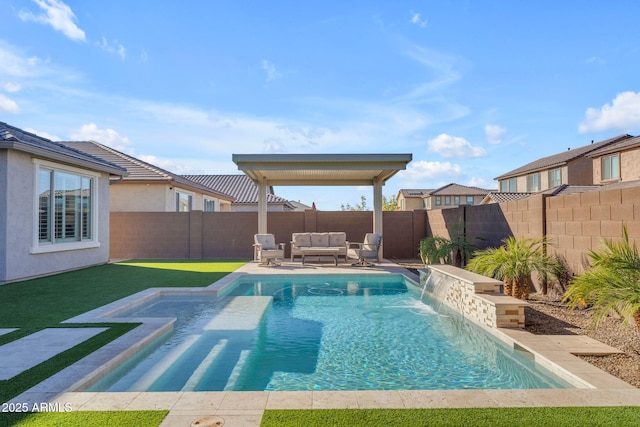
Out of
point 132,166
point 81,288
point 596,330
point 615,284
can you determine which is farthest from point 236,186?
point 615,284

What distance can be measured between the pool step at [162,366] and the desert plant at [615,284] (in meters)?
4.63

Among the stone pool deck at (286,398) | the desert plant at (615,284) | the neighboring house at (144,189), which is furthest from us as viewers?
the neighboring house at (144,189)

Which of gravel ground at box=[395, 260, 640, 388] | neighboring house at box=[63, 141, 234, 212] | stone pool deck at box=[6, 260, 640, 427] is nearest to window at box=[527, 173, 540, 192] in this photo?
neighboring house at box=[63, 141, 234, 212]

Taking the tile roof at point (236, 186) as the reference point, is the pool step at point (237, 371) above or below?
below

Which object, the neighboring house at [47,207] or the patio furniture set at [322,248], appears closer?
the neighboring house at [47,207]

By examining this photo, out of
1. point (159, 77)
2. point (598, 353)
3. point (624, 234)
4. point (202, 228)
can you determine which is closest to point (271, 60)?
point (159, 77)

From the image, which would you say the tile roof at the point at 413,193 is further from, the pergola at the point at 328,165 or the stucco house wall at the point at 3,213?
the stucco house wall at the point at 3,213

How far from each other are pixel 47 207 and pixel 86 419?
947 cm

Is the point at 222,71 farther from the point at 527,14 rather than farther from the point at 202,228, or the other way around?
the point at 527,14

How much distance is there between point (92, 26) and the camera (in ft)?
35.2

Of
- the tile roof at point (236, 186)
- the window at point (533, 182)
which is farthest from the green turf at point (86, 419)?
the window at point (533, 182)

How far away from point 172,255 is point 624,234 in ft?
48.5

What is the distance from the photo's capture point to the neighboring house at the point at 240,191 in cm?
3006

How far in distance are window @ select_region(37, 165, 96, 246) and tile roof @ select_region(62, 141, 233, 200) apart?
168 inches
